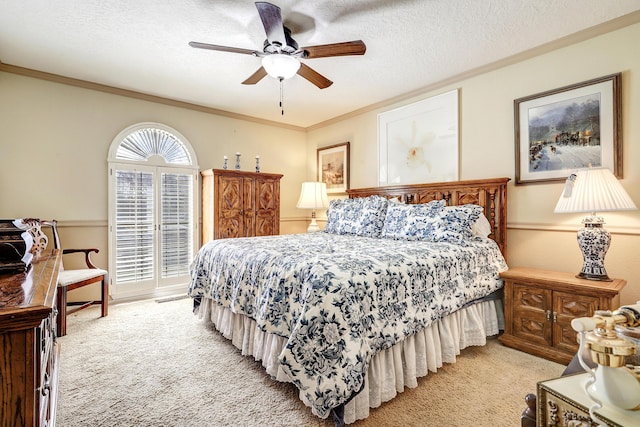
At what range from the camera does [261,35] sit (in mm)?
2625

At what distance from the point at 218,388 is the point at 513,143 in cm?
333

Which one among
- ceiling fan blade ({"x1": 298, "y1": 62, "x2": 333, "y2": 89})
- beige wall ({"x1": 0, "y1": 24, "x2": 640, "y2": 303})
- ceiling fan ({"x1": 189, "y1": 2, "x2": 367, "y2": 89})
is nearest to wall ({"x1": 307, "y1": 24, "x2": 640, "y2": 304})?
beige wall ({"x1": 0, "y1": 24, "x2": 640, "y2": 303})

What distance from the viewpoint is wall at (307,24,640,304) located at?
2.34 metres

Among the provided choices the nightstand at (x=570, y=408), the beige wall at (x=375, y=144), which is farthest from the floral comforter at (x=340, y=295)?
the nightstand at (x=570, y=408)

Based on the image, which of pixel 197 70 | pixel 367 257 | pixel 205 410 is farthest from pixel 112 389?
pixel 197 70

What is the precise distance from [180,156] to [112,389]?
3.08 meters

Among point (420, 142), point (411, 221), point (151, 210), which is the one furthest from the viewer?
point (151, 210)

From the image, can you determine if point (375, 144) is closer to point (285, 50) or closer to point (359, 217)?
point (359, 217)

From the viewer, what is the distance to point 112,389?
1.94 metres

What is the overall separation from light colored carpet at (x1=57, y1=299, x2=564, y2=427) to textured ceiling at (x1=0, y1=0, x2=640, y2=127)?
8.70ft

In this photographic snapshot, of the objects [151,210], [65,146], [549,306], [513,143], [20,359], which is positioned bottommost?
[549,306]

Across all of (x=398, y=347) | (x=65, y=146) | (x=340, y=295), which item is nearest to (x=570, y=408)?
(x=340, y=295)

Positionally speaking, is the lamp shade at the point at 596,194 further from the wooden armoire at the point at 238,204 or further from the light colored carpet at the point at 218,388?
the wooden armoire at the point at 238,204

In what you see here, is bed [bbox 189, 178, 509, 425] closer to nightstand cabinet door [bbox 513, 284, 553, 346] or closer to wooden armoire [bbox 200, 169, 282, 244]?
nightstand cabinet door [bbox 513, 284, 553, 346]
